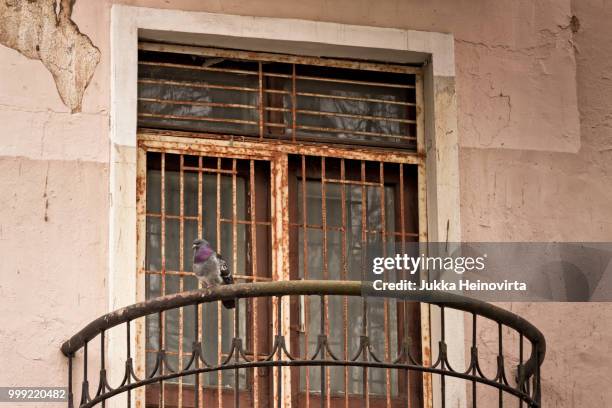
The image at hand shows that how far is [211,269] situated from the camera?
9.00 metres

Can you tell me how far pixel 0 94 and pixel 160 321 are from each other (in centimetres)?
138

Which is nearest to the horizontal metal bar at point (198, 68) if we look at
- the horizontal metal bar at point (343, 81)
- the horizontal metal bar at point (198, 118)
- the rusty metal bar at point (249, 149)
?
the horizontal metal bar at point (343, 81)

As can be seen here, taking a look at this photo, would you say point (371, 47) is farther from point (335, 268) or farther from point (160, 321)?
point (160, 321)

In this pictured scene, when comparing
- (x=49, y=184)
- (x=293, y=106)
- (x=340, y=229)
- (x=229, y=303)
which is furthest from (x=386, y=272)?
(x=49, y=184)

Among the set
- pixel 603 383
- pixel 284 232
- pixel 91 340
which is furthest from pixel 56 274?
pixel 603 383

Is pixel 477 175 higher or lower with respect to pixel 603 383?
higher

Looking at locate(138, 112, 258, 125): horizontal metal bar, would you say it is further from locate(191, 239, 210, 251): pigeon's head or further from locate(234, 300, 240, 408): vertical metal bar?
locate(234, 300, 240, 408): vertical metal bar

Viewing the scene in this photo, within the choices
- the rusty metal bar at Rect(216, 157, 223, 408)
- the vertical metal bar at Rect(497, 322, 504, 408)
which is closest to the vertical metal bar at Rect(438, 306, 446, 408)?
the vertical metal bar at Rect(497, 322, 504, 408)

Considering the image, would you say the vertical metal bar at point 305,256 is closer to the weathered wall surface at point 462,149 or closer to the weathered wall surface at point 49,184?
the weathered wall surface at point 462,149

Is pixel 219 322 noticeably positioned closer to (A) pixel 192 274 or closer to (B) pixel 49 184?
(A) pixel 192 274

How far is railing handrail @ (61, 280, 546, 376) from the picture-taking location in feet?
28.0

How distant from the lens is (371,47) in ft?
32.4

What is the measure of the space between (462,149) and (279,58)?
1000mm

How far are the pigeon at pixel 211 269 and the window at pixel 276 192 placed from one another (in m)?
0.42
